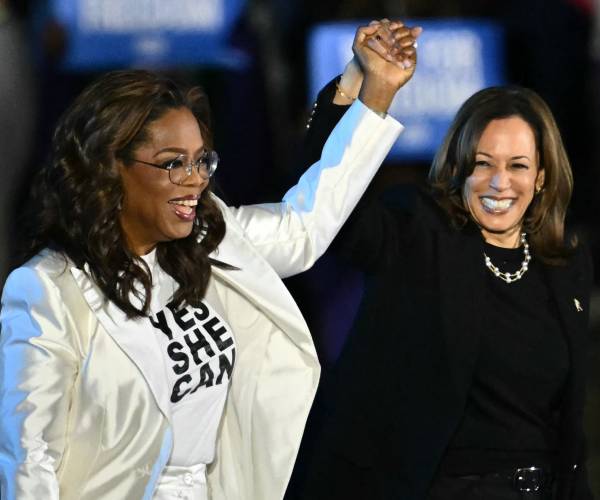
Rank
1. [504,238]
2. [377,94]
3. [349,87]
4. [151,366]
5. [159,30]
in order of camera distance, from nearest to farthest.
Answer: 1. [151,366]
2. [377,94]
3. [349,87]
4. [504,238]
5. [159,30]

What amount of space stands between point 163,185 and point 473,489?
1.15 metres

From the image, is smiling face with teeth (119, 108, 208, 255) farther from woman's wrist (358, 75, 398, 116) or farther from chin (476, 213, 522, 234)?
chin (476, 213, 522, 234)

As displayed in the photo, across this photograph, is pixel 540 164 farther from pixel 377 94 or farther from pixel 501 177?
pixel 377 94

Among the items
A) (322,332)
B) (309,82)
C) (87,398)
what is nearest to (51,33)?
(309,82)

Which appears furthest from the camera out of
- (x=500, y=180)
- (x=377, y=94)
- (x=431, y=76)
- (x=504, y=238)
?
Answer: (x=431, y=76)

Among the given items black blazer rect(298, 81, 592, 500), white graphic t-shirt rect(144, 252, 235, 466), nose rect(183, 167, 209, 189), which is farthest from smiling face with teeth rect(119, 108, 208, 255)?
black blazer rect(298, 81, 592, 500)

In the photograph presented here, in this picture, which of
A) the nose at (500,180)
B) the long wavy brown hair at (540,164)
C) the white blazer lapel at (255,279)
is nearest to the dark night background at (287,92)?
the long wavy brown hair at (540,164)

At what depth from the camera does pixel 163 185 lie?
11.8ft

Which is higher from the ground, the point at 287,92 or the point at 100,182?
the point at 100,182

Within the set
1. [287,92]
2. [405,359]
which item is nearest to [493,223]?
[405,359]

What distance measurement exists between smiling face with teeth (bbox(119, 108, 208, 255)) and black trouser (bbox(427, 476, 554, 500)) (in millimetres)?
965

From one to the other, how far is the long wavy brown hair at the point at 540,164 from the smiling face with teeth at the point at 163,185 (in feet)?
2.90

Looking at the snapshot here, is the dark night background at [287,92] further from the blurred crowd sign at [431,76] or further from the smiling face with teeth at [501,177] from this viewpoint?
the smiling face with teeth at [501,177]

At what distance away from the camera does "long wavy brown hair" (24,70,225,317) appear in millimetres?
3568
